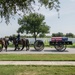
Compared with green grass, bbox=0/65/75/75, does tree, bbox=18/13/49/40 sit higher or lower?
higher

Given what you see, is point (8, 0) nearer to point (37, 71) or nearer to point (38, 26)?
point (37, 71)

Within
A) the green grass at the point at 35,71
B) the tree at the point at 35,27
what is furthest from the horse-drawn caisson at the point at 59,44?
the tree at the point at 35,27

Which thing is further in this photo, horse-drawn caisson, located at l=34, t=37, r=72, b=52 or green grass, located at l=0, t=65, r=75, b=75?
horse-drawn caisson, located at l=34, t=37, r=72, b=52

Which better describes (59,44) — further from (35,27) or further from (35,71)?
(35,27)

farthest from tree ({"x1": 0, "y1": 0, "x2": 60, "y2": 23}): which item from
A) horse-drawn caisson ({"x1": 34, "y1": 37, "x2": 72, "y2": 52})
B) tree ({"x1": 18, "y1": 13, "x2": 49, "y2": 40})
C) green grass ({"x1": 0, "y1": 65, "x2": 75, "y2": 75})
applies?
tree ({"x1": 18, "y1": 13, "x2": 49, "y2": 40})

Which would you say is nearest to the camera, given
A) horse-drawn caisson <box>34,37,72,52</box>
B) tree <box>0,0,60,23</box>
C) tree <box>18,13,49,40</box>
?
tree <box>0,0,60,23</box>

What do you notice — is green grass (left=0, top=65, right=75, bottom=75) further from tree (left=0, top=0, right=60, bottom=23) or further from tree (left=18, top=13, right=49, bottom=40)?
tree (left=18, top=13, right=49, bottom=40)

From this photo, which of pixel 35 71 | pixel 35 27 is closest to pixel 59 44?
pixel 35 71

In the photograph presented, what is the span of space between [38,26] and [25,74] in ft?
145

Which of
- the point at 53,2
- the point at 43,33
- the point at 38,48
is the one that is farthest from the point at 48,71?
the point at 43,33

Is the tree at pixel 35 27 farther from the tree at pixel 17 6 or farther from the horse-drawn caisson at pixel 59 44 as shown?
the tree at pixel 17 6

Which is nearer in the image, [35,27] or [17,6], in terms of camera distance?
[17,6]

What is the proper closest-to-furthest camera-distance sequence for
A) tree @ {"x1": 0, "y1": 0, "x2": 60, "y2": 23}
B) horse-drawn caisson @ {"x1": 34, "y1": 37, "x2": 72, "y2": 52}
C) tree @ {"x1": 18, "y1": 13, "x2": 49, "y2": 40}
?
tree @ {"x1": 0, "y1": 0, "x2": 60, "y2": 23}
horse-drawn caisson @ {"x1": 34, "y1": 37, "x2": 72, "y2": 52}
tree @ {"x1": 18, "y1": 13, "x2": 49, "y2": 40}

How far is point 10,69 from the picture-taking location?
1231cm
